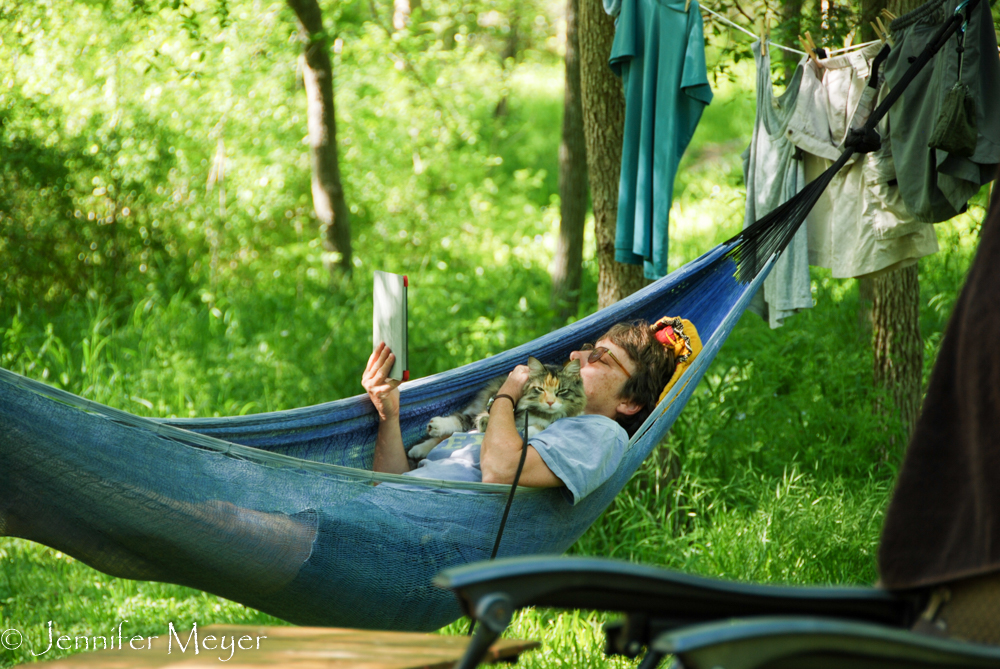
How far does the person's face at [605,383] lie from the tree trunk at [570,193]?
2.39 meters

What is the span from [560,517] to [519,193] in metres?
6.74

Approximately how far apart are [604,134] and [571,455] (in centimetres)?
150

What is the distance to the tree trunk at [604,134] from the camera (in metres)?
2.95

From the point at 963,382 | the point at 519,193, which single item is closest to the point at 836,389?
the point at 963,382

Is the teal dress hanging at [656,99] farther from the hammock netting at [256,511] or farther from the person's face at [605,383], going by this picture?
the hammock netting at [256,511]

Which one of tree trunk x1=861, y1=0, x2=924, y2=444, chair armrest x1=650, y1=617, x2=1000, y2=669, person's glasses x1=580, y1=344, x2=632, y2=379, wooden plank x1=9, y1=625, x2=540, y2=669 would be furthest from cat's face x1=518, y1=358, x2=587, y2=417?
tree trunk x1=861, y1=0, x2=924, y2=444

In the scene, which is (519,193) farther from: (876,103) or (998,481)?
(998,481)

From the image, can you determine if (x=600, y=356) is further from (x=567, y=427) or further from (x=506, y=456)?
(x=506, y=456)

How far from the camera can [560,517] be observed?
1.99m

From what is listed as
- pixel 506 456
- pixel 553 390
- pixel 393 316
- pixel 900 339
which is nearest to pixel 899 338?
pixel 900 339

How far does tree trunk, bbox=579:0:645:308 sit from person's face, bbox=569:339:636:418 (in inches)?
32.1

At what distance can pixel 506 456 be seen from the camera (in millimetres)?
1948

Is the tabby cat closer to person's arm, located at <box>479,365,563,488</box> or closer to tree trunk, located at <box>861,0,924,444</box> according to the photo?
person's arm, located at <box>479,365,563,488</box>

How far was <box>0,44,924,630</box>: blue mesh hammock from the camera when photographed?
5.23ft
